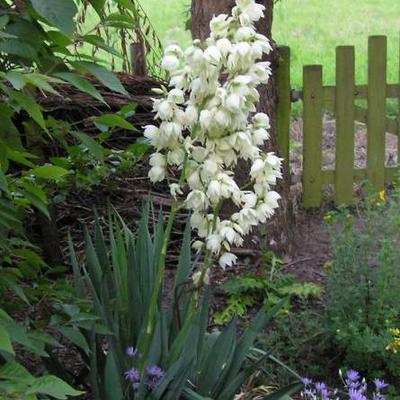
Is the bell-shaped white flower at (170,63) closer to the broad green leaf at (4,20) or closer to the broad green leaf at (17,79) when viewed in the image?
the broad green leaf at (4,20)

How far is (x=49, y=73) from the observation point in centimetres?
240

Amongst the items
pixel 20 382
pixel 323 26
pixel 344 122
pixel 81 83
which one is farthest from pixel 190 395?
pixel 323 26

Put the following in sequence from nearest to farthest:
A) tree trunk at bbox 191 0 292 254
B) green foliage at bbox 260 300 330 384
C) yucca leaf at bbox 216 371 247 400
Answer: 1. yucca leaf at bbox 216 371 247 400
2. green foliage at bbox 260 300 330 384
3. tree trunk at bbox 191 0 292 254

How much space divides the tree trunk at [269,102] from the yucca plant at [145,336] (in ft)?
5.85

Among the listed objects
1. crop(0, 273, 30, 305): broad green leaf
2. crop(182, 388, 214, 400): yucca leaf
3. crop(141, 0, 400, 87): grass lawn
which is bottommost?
crop(182, 388, 214, 400): yucca leaf

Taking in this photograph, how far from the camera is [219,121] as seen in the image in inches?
93.0

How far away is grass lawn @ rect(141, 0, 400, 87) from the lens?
11.2 meters

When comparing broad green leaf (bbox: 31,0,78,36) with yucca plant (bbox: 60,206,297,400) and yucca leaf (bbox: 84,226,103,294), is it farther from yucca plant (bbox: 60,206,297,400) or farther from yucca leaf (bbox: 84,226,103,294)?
yucca leaf (bbox: 84,226,103,294)

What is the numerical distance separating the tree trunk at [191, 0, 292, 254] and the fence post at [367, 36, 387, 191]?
54.0 inches

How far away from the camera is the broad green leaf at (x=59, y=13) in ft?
6.72

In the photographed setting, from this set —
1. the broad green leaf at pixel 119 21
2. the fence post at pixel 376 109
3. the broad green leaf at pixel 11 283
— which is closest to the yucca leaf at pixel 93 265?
the broad green leaf at pixel 11 283

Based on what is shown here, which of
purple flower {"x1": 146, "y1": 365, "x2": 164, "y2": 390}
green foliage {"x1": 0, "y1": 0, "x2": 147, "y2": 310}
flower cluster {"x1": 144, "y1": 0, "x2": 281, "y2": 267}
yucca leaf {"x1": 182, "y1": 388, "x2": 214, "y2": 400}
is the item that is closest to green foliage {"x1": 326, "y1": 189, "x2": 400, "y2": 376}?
yucca leaf {"x1": 182, "y1": 388, "x2": 214, "y2": 400}

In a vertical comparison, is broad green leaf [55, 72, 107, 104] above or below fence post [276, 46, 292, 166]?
above

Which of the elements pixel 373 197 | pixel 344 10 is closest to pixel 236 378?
pixel 373 197
